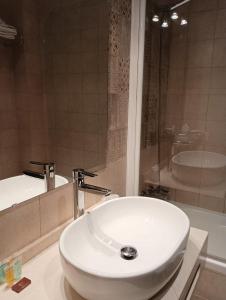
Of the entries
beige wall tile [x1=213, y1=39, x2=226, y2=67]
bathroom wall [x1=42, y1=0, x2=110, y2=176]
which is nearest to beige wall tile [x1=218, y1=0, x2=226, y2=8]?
beige wall tile [x1=213, y1=39, x2=226, y2=67]

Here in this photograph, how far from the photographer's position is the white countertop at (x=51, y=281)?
0.75 m

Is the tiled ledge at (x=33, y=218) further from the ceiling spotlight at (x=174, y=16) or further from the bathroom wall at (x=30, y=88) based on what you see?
the ceiling spotlight at (x=174, y=16)

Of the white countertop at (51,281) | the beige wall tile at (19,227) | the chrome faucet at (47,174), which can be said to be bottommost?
the white countertop at (51,281)

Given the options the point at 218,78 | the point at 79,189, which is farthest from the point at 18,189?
the point at 218,78

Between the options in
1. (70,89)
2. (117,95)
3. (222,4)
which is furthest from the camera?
(222,4)

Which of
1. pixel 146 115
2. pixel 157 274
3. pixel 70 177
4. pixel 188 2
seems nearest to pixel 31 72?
pixel 70 177

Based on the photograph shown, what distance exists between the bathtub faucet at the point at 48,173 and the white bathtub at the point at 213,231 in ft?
3.46

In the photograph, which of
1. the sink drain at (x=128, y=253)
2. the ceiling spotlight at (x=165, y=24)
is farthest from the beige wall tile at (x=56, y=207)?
the ceiling spotlight at (x=165, y=24)

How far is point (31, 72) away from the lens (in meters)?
0.96

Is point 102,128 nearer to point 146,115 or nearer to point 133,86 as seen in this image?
point 133,86

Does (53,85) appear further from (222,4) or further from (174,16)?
(222,4)

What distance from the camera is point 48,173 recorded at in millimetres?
989

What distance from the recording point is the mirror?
87 cm

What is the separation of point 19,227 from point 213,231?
1.62 meters
